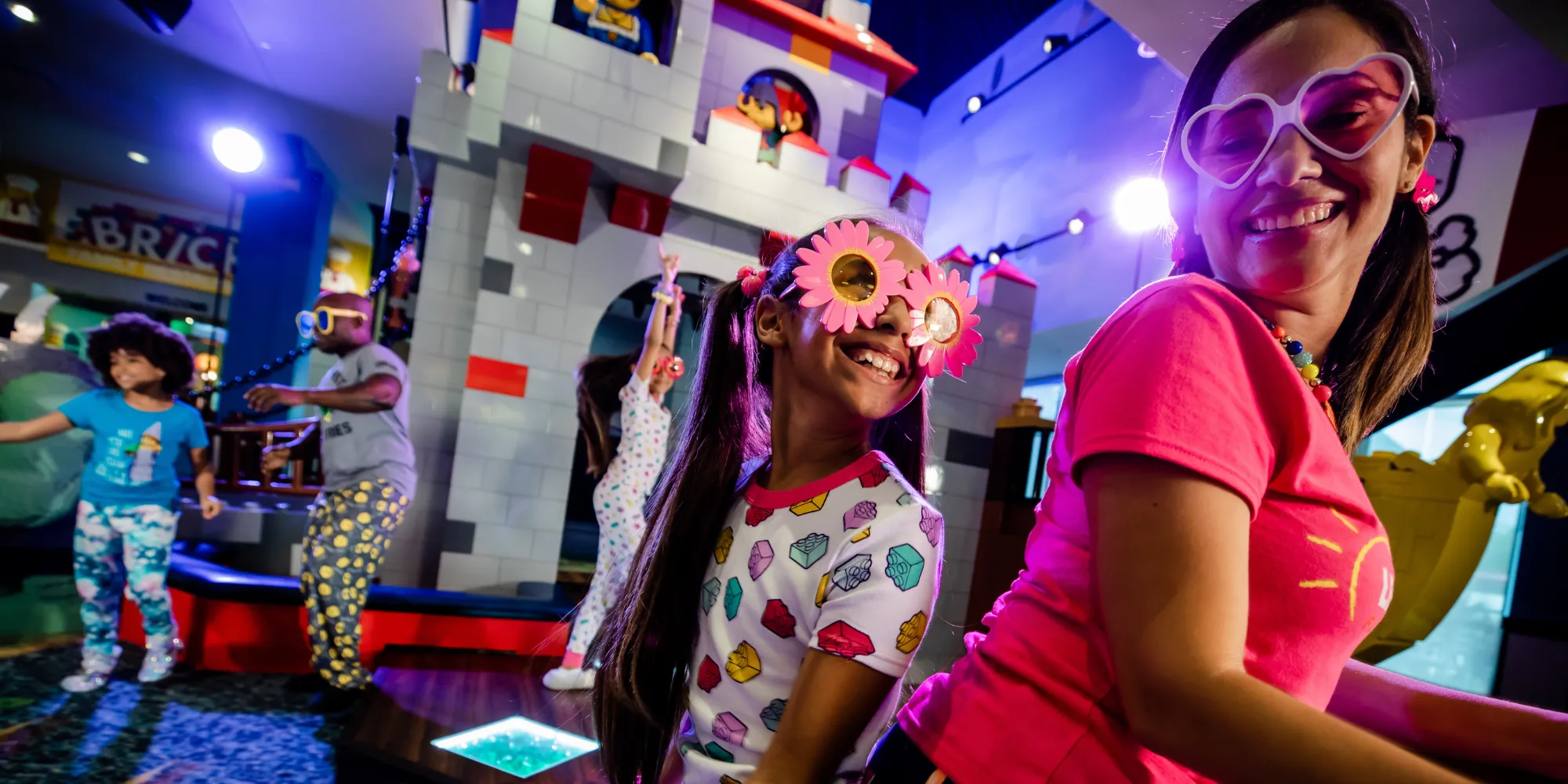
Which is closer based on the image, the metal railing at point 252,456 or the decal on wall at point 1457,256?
the decal on wall at point 1457,256

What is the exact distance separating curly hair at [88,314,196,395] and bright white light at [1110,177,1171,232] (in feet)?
18.7

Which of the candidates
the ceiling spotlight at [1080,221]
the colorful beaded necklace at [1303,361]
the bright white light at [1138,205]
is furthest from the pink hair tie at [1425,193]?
the ceiling spotlight at [1080,221]

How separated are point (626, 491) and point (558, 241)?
5.84ft

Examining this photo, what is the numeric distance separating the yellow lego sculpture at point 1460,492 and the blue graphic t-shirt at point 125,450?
4.71 metres

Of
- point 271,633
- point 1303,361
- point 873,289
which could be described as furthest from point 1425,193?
point 271,633

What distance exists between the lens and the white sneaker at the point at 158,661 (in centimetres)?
298

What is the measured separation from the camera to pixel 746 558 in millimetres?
1021

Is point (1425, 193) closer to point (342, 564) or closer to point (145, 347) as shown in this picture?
point (342, 564)

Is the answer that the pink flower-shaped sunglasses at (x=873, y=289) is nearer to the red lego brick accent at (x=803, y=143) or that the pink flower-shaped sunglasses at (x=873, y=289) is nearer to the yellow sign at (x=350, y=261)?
the red lego brick accent at (x=803, y=143)

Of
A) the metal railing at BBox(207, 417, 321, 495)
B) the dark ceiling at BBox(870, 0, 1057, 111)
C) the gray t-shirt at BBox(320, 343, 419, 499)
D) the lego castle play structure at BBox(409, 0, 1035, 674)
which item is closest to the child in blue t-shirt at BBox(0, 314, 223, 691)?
the gray t-shirt at BBox(320, 343, 419, 499)

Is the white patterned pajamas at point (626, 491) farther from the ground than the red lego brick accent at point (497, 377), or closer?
closer

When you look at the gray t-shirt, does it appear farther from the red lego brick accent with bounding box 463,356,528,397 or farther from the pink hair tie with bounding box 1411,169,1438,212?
the pink hair tie with bounding box 1411,169,1438,212

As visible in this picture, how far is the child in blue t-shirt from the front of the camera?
289cm

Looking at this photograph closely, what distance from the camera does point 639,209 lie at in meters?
4.30
